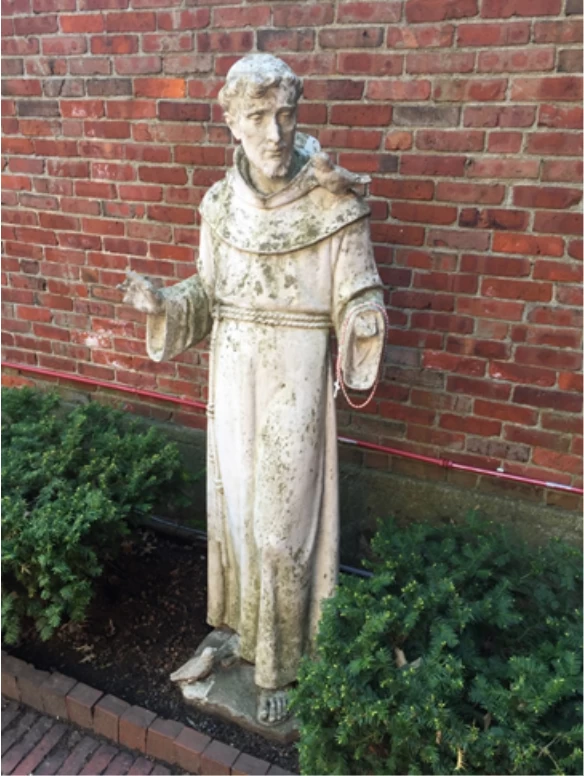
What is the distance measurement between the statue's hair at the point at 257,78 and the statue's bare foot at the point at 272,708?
85.2 inches

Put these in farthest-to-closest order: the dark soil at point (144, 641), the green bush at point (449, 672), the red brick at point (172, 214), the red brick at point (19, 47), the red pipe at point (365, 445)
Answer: the red brick at point (19, 47), the red brick at point (172, 214), the red pipe at point (365, 445), the dark soil at point (144, 641), the green bush at point (449, 672)

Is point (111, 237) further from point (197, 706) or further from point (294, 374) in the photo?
point (197, 706)

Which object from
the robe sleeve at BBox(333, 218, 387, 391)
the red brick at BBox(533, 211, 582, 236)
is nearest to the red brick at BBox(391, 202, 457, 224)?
the red brick at BBox(533, 211, 582, 236)

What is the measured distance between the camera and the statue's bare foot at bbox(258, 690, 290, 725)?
2599 millimetres

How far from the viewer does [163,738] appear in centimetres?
261

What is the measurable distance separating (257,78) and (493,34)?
1.22m

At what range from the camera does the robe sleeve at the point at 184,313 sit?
2318mm

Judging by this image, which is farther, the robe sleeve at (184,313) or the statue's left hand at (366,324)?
the robe sleeve at (184,313)

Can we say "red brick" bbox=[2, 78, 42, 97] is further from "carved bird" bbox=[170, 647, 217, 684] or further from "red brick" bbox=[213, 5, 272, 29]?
"carved bird" bbox=[170, 647, 217, 684]

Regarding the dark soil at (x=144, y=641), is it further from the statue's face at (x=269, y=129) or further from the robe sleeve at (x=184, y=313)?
the statue's face at (x=269, y=129)

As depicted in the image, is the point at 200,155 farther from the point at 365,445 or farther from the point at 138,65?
the point at 365,445

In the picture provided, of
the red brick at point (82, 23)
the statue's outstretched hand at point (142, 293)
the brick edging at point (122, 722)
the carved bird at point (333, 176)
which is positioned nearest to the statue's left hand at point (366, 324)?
the carved bird at point (333, 176)

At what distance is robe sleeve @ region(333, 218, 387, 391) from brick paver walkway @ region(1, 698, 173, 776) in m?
1.76

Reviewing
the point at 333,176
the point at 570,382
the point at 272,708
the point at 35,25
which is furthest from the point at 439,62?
the point at 272,708
